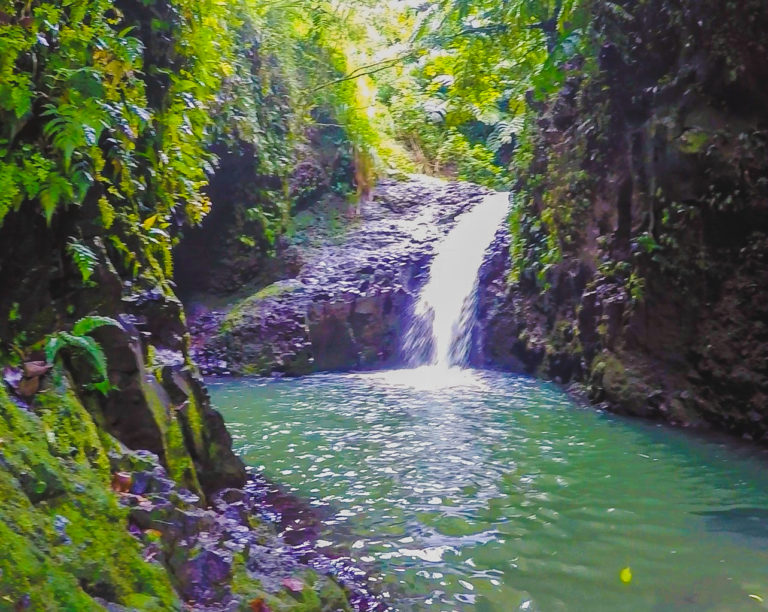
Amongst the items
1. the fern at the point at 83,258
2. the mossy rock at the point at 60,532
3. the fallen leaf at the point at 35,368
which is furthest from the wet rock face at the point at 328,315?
the mossy rock at the point at 60,532

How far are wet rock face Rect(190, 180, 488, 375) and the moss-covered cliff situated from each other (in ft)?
13.1

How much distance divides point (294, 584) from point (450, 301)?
32.4ft

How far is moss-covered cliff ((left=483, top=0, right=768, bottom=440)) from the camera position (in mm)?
6359

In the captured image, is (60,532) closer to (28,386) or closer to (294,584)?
(28,386)

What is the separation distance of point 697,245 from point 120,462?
609 centimetres

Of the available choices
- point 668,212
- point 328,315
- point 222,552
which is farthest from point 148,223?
point 328,315

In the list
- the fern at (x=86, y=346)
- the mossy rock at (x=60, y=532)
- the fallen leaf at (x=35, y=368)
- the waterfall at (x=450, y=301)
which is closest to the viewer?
the mossy rock at (x=60, y=532)

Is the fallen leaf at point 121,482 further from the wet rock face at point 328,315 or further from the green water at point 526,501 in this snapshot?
the wet rock face at point 328,315

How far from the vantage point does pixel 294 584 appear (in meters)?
2.94

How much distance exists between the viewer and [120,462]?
3.07 metres

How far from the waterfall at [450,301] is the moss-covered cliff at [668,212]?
254 centimetres

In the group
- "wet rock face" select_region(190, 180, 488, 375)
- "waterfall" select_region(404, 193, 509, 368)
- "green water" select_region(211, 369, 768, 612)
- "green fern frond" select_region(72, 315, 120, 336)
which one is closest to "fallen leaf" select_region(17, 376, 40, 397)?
"green fern frond" select_region(72, 315, 120, 336)

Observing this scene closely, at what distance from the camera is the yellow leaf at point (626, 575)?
3369 mm

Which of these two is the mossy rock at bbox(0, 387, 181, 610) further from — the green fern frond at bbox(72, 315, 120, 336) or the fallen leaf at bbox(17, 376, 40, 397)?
the green fern frond at bbox(72, 315, 120, 336)
